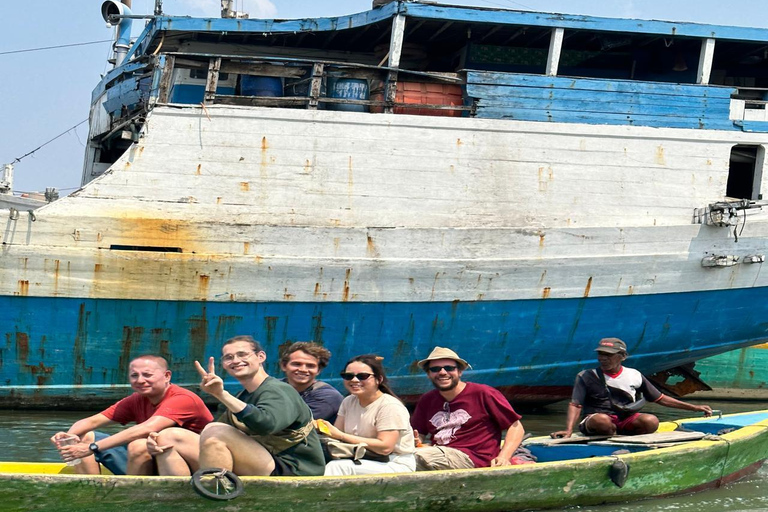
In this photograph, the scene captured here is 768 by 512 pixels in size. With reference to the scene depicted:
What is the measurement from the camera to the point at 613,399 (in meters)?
7.88

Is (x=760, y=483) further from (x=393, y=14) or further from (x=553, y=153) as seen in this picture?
(x=393, y=14)

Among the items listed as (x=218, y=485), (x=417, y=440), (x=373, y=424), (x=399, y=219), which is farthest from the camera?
(x=399, y=219)

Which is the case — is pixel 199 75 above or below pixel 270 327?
above

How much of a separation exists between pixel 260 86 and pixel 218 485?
6632 millimetres

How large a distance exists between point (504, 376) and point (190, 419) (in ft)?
21.0

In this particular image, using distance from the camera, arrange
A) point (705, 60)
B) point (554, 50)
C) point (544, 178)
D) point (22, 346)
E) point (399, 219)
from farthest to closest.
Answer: point (705, 60), point (554, 50), point (544, 178), point (399, 219), point (22, 346)

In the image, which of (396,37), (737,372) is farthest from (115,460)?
(737,372)

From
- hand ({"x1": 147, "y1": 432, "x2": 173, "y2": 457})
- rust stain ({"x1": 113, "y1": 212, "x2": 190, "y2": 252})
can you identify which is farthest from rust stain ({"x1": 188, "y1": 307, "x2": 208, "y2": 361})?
hand ({"x1": 147, "y1": 432, "x2": 173, "y2": 457})

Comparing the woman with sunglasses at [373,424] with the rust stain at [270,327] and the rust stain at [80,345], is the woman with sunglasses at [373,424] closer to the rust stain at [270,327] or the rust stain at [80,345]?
the rust stain at [270,327]

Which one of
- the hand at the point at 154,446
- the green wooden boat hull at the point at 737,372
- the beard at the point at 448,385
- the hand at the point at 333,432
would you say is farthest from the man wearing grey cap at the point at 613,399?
the green wooden boat hull at the point at 737,372

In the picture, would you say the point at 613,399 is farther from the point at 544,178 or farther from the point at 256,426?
the point at 256,426

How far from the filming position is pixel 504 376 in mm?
11234

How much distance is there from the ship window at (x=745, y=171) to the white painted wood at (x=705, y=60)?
992mm

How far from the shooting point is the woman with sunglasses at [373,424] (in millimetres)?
5602
